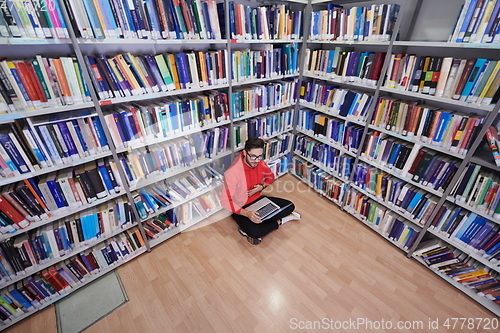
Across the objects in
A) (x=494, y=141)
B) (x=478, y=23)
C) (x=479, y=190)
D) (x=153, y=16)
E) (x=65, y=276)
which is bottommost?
(x=65, y=276)

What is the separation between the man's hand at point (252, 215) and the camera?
87.2 inches

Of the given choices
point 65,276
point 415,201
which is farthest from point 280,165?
point 65,276

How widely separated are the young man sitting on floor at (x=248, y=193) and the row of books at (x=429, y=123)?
121cm

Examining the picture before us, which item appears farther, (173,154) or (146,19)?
(173,154)

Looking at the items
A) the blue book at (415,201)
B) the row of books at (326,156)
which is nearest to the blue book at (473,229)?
the blue book at (415,201)

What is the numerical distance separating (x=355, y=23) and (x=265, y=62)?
2.96ft

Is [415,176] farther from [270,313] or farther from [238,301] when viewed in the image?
[238,301]

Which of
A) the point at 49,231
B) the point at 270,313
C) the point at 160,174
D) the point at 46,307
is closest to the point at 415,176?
the point at 270,313

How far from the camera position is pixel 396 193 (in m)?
2.16

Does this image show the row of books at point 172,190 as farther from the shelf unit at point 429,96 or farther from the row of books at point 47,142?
the shelf unit at point 429,96

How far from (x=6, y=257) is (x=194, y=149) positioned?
5.00 feet

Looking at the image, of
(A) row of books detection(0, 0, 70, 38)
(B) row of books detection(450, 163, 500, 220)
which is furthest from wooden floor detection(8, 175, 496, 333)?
(A) row of books detection(0, 0, 70, 38)

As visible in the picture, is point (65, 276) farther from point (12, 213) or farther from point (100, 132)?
point (100, 132)

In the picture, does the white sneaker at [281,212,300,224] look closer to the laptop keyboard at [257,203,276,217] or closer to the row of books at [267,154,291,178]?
the laptop keyboard at [257,203,276,217]
